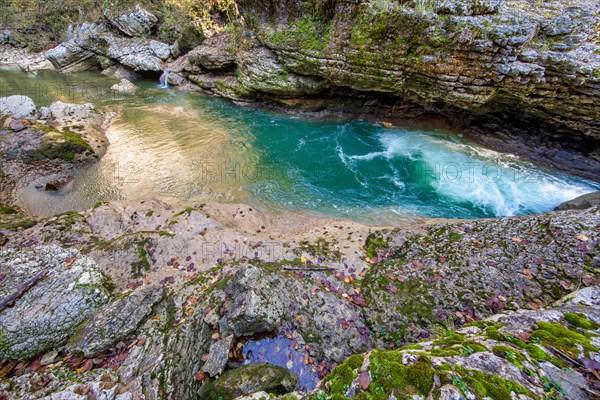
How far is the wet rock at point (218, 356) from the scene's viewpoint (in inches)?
148

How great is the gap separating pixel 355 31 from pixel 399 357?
12.5 meters

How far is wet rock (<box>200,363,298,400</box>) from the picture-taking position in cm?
338

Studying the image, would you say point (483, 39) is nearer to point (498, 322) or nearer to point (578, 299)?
point (578, 299)

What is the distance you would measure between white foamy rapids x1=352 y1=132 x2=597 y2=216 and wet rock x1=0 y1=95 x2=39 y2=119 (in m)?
16.3

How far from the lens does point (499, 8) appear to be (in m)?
9.26

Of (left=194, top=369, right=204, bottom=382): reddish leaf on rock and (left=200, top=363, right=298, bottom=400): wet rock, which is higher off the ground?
(left=200, top=363, right=298, bottom=400): wet rock

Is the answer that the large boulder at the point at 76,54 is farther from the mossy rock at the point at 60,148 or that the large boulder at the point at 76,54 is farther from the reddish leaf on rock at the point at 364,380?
the reddish leaf on rock at the point at 364,380

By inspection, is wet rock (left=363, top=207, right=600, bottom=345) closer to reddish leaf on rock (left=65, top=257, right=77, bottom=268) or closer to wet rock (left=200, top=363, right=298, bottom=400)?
wet rock (left=200, top=363, right=298, bottom=400)

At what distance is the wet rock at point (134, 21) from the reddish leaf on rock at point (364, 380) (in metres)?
32.4

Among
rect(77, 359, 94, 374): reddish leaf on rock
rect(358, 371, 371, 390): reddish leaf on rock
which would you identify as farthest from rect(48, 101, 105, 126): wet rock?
rect(358, 371, 371, 390): reddish leaf on rock

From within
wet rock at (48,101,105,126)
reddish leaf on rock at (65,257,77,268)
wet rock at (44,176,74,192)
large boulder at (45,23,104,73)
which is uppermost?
large boulder at (45,23,104,73)

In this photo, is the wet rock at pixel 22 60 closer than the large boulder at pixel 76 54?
No

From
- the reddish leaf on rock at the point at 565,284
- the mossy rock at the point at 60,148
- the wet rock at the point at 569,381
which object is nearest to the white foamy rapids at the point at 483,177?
the reddish leaf on rock at the point at 565,284

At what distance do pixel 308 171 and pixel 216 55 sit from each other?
12722mm
